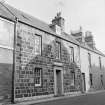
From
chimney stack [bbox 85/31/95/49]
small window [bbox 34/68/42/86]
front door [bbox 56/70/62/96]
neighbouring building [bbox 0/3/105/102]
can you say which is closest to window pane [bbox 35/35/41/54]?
neighbouring building [bbox 0/3/105/102]

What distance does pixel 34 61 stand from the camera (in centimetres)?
1270

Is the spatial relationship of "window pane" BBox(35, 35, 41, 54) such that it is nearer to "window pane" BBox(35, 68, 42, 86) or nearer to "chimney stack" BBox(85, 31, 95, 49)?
"window pane" BBox(35, 68, 42, 86)

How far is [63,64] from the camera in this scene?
53.2 feet

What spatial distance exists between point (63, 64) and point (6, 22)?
7.42 metres

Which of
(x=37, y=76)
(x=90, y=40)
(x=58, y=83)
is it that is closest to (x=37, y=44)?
(x=37, y=76)

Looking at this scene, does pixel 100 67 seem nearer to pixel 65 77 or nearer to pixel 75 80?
pixel 75 80

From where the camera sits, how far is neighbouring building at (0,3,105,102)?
421 inches

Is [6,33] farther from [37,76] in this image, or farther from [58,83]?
[58,83]

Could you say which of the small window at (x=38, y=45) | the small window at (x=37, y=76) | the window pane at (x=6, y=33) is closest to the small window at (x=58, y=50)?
the small window at (x=38, y=45)

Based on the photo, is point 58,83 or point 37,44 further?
point 58,83

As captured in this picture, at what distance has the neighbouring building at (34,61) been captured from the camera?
10.7m

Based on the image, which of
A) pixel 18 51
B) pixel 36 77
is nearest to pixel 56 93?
pixel 36 77

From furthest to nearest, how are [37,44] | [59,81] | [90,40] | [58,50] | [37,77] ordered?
[90,40]
[58,50]
[59,81]
[37,44]
[37,77]

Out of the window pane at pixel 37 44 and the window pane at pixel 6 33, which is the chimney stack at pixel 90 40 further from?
the window pane at pixel 6 33
